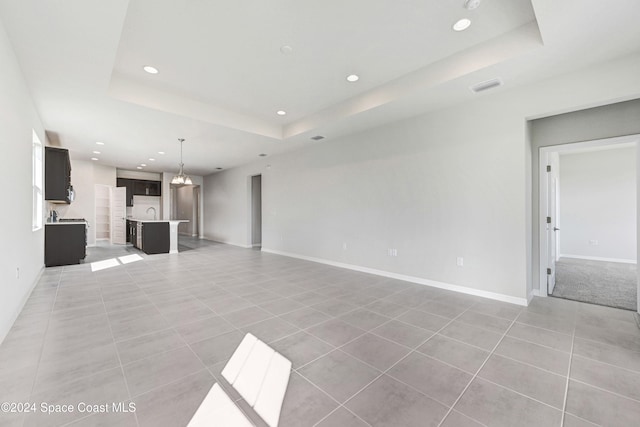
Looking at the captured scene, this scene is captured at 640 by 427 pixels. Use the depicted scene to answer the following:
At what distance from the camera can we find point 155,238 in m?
7.19

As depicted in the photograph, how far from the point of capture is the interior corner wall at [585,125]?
107 inches

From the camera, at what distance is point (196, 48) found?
2.93m

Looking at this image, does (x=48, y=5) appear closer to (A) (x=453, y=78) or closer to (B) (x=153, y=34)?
(B) (x=153, y=34)

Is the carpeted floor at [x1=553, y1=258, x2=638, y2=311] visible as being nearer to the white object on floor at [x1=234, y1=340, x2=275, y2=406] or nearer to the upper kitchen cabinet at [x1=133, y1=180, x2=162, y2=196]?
the white object on floor at [x1=234, y1=340, x2=275, y2=406]

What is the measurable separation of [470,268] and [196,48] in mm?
4475

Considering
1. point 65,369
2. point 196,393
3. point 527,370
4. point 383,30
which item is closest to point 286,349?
point 196,393

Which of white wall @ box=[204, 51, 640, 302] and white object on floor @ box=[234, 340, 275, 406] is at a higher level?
white wall @ box=[204, 51, 640, 302]

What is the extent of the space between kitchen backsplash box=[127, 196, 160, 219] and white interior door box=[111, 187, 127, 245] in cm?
117

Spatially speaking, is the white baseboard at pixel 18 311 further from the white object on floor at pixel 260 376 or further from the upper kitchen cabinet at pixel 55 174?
the white object on floor at pixel 260 376

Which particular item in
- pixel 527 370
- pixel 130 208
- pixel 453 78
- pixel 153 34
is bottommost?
pixel 527 370

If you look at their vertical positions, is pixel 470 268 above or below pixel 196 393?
above

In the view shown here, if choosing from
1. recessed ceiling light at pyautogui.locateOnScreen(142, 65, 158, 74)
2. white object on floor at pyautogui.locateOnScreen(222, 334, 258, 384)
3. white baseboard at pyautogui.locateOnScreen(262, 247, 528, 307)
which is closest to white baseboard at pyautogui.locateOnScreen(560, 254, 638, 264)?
white baseboard at pyautogui.locateOnScreen(262, 247, 528, 307)

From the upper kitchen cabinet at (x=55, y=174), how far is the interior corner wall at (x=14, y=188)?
1.67m

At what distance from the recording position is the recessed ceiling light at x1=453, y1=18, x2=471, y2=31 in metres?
2.51
